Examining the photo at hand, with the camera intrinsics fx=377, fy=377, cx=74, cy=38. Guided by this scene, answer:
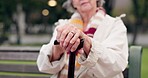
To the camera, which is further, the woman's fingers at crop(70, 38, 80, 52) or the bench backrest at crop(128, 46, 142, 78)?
the bench backrest at crop(128, 46, 142, 78)

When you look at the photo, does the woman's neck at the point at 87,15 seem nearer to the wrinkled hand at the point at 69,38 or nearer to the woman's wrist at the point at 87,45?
the woman's wrist at the point at 87,45

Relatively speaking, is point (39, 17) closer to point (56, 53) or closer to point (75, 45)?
point (56, 53)

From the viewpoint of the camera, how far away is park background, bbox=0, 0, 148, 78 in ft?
94.1

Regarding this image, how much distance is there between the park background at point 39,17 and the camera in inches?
1129

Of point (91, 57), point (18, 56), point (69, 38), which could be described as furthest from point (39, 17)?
point (69, 38)

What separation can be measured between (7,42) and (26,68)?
24.8m

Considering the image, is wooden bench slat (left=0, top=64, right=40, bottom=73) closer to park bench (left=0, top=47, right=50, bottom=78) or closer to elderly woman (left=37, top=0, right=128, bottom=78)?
park bench (left=0, top=47, right=50, bottom=78)

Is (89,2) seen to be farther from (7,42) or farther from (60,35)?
(7,42)

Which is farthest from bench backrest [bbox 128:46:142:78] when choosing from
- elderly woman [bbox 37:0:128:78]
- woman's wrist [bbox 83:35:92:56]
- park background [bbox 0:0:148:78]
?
park background [bbox 0:0:148:78]

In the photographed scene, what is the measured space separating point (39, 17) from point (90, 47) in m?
36.1

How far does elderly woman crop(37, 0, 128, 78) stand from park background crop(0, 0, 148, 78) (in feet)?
72.3

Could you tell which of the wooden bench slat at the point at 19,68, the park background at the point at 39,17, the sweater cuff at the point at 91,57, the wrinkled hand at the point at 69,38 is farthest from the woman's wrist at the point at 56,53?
the park background at the point at 39,17

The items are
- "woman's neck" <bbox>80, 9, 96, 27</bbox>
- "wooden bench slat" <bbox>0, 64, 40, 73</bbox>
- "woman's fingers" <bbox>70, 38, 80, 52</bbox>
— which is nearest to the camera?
"woman's fingers" <bbox>70, 38, 80, 52</bbox>

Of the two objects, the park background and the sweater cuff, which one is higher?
the sweater cuff
